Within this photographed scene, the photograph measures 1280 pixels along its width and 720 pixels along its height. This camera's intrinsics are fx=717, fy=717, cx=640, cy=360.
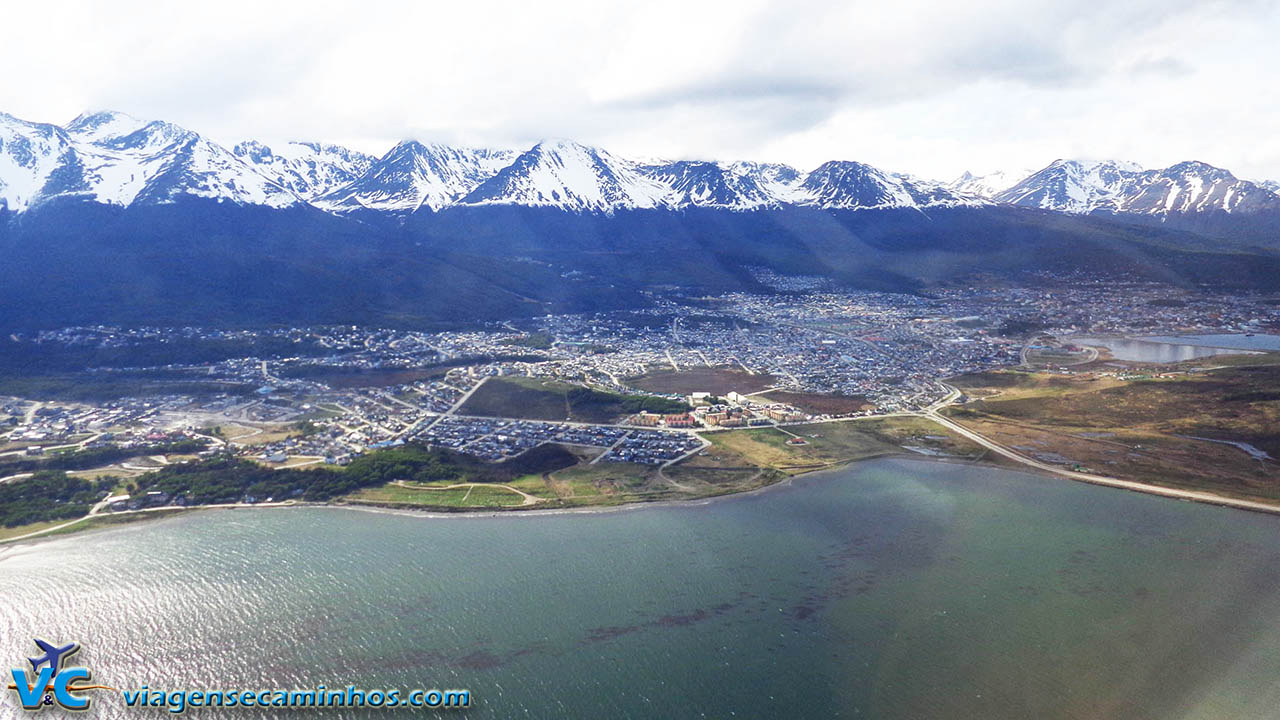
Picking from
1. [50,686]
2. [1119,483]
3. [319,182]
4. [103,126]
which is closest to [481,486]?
[50,686]

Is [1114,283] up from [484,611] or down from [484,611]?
up

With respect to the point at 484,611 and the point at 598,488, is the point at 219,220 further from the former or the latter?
the point at 484,611

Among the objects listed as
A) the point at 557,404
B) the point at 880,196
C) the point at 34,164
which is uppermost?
the point at 880,196

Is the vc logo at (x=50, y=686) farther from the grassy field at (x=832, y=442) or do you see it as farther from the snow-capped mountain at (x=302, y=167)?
the snow-capped mountain at (x=302, y=167)

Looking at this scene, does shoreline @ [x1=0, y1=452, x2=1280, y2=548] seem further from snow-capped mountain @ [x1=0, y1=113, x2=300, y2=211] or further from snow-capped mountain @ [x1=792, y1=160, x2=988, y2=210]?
snow-capped mountain @ [x1=792, y1=160, x2=988, y2=210]

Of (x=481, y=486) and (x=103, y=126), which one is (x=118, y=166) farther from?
(x=481, y=486)

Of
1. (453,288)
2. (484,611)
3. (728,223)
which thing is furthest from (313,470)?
(728,223)

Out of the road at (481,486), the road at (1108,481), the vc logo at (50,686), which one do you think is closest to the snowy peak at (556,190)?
the road at (1108,481)
